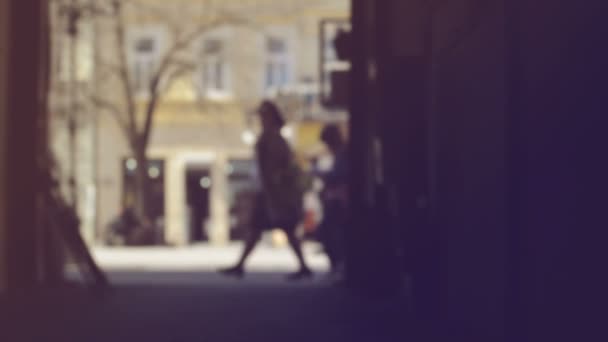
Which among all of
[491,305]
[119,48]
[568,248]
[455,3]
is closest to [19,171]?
[455,3]

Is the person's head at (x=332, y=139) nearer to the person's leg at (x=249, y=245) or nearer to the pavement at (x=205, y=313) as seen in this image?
the person's leg at (x=249, y=245)

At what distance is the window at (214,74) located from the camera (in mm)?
39375

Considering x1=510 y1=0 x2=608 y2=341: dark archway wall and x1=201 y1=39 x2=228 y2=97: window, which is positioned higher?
x1=510 y1=0 x2=608 y2=341: dark archway wall

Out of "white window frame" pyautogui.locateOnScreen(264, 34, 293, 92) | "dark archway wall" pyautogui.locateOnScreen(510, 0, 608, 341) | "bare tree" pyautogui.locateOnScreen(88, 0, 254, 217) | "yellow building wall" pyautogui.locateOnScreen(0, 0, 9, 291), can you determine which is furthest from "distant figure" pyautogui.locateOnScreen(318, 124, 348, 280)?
"white window frame" pyautogui.locateOnScreen(264, 34, 293, 92)

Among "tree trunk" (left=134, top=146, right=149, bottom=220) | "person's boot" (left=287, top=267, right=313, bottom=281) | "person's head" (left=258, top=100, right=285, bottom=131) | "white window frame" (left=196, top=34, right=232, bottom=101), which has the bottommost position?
"tree trunk" (left=134, top=146, right=149, bottom=220)

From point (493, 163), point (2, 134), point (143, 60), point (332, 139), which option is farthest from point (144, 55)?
point (493, 163)

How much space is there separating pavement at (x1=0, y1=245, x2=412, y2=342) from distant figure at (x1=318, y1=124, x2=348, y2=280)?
0.48m

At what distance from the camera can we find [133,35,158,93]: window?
39375 millimetres

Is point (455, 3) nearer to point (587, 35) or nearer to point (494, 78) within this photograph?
point (494, 78)

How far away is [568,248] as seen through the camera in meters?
5.31

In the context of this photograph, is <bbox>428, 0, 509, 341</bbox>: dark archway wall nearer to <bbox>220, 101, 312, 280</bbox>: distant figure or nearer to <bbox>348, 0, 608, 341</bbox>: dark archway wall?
<bbox>348, 0, 608, 341</bbox>: dark archway wall

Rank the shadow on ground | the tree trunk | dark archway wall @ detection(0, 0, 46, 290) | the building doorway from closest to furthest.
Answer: the shadow on ground → dark archway wall @ detection(0, 0, 46, 290) → the tree trunk → the building doorway

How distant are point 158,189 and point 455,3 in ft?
106

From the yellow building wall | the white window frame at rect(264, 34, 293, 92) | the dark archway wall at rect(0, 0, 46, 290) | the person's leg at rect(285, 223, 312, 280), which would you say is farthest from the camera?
the white window frame at rect(264, 34, 293, 92)
